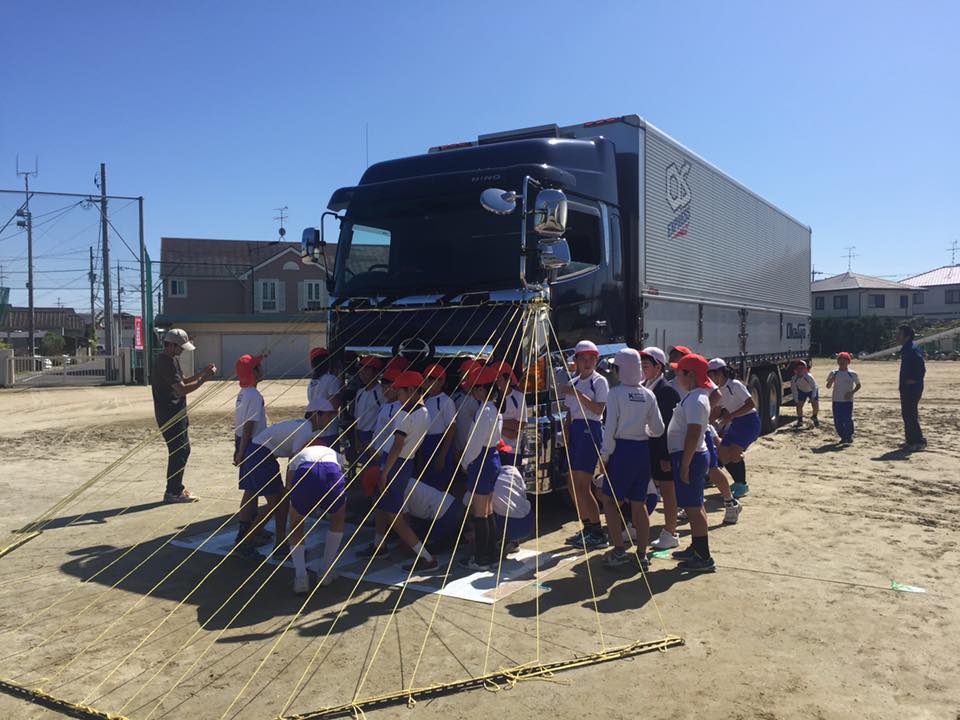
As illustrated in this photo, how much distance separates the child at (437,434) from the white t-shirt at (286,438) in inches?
37.2

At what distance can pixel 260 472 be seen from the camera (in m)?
5.90

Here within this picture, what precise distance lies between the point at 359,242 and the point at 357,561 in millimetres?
3127

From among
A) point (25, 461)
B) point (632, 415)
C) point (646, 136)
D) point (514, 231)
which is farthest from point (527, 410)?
point (25, 461)

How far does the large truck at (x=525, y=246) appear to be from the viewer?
6.14 m

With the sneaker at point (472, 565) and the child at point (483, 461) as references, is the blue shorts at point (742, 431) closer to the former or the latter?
the child at point (483, 461)

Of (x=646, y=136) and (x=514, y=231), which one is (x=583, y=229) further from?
(x=646, y=136)

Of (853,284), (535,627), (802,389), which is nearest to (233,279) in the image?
(802,389)

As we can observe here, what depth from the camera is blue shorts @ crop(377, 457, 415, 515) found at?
5.48 m

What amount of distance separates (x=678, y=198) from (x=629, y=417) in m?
4.62

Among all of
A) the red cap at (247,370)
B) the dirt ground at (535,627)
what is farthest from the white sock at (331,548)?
the red cap at (247,370)

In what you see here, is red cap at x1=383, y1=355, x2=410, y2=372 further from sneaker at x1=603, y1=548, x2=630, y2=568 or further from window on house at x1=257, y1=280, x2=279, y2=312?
window on house at x1=257, y1=280, x2=279, y2=312

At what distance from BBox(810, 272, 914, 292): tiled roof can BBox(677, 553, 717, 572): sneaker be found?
61937 millimetres

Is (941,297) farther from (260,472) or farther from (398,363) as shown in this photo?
(260,472)

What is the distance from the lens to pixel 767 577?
546 cm
